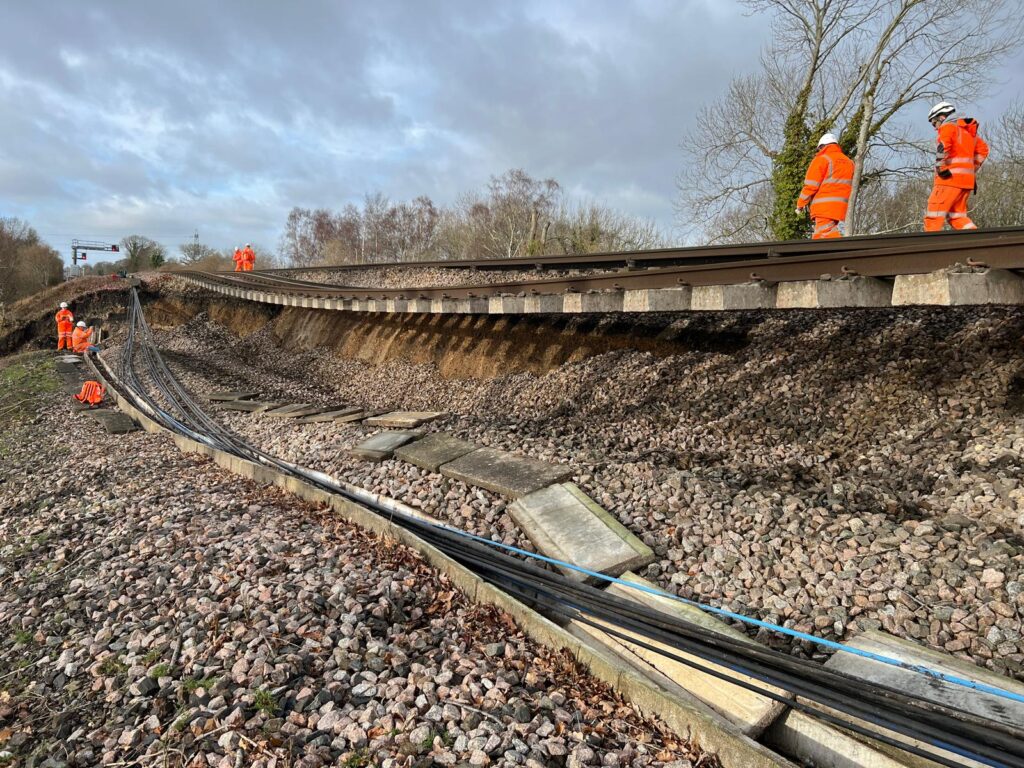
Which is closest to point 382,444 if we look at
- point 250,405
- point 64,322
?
point 250,405

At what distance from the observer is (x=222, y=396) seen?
12656 mm

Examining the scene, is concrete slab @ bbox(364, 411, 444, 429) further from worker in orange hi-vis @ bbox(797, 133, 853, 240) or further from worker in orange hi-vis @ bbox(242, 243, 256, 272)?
worker in orange hi-vis @ bbox(242, 243, 256, 272)

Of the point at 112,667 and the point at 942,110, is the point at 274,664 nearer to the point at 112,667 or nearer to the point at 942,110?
the point at 112,667

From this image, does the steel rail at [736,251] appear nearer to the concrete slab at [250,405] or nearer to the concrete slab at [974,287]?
the concrete slab at [974,287]

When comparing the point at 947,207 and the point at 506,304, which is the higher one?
the point at 947,207

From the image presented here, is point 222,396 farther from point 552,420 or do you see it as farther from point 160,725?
point 160,725

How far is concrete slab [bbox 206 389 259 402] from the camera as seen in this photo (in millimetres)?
12459

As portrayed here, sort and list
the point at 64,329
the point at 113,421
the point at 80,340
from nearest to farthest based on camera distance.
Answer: the point at 113,421, the point at 80,340, the point at 64,329

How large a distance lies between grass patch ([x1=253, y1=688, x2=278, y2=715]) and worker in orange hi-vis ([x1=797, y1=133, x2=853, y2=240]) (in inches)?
344

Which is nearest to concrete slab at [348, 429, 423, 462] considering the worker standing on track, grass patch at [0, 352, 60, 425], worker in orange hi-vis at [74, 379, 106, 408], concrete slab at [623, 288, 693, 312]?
concrete slab at [623, 288, 693, 312]

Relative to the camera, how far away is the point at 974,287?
4.03 m

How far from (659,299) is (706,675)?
4271mm

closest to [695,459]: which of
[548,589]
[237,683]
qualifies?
[548,589]

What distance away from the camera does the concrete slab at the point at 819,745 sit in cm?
248
